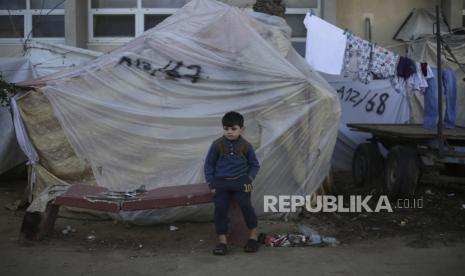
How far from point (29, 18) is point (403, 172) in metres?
8.84

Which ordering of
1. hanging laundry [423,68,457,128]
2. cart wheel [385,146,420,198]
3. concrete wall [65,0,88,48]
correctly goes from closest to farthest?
cart wheel [385,146,420,198], hanging laundry [423,68,457,128], concrete wall [65,0,88,48]

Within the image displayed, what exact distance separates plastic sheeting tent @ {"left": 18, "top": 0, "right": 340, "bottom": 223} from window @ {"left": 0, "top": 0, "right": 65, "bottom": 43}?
5.46 metres

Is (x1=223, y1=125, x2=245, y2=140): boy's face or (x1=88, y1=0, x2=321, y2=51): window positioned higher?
(x1=88, y1=0, x2=321, y2=51): window

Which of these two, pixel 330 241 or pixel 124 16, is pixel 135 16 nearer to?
pixel 124 16

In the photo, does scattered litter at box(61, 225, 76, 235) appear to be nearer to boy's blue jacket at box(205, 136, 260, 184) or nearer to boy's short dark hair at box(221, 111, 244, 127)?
boy's blue jacket at box(205, 136, 260, 184)

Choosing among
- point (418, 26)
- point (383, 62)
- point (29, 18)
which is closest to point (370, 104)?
point (418, 26)

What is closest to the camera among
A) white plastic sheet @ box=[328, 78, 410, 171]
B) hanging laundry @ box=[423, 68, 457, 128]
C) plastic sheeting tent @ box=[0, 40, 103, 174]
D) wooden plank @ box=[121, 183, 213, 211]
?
wooden plank @ box=[121, 183, 213, 211]

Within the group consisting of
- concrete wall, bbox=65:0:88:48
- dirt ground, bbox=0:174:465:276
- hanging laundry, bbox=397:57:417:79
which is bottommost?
dirt ground, bbox=0:174:465:276

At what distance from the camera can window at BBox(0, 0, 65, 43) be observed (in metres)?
12.6

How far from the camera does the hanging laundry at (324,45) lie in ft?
27.1

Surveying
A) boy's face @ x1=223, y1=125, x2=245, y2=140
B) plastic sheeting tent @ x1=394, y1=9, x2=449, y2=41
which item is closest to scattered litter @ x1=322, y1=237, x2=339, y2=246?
boy's face @ x1=223, y1=125, x2=245, y2=140

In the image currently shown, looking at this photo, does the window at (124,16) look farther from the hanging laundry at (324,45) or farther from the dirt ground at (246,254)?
the dirt ground at (246,254)

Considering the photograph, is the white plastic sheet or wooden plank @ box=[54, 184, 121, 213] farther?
the white plastic sheet

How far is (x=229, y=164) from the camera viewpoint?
591cm
